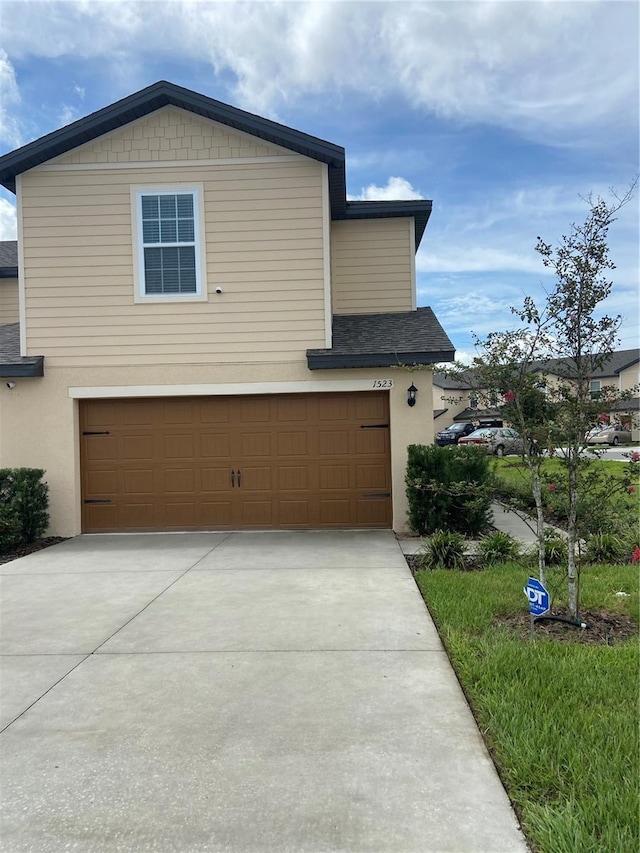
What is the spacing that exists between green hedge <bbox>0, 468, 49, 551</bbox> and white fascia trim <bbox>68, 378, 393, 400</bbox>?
1440 mm

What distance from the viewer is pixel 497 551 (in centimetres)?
677

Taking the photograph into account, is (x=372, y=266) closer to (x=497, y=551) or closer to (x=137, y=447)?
(x=137, y=447)

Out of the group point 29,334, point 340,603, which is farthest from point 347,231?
point 340,603

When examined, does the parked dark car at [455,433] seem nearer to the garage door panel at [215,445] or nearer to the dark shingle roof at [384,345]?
the dark shingle roof at [384,345]

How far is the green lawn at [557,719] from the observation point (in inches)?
92.6

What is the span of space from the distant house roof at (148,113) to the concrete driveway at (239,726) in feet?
21.3

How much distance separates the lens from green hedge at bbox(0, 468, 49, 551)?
26.4 feet

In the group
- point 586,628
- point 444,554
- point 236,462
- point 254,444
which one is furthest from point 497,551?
point 236,462

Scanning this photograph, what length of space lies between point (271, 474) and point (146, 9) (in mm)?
6894

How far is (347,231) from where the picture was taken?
10570 mm

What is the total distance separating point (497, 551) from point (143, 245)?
269 inches

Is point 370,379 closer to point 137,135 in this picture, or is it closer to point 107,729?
point 137,135

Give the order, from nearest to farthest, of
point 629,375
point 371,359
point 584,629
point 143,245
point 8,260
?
point 584,629
point 371,359
point 143,245
point 8,260
point 629,375

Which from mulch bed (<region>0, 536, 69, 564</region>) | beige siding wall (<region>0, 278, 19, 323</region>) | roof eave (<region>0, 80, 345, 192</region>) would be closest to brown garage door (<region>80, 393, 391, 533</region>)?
mulch bed (<region>0, 536, 69, 564</region>)
